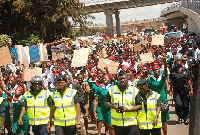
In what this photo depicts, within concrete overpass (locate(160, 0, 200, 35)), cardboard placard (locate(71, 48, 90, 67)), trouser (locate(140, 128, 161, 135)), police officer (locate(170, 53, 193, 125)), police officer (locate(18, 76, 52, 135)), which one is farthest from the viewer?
concrete overpass (locate(160, 0, 200, 35))

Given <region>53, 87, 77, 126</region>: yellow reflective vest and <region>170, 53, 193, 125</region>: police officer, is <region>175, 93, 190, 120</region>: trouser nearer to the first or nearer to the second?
<region>170, 53, 193, 125</region>: police officer

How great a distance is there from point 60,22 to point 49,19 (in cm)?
110

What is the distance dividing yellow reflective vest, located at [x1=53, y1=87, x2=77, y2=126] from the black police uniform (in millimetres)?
3534

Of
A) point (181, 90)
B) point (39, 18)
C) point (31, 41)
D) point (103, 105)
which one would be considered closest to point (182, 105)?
point (181, 90)

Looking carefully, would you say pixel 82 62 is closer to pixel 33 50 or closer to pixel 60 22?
pixel 33 50

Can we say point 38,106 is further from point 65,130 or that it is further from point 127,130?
point 127,130

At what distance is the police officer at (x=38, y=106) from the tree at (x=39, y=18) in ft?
82.1

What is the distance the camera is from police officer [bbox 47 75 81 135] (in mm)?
6840

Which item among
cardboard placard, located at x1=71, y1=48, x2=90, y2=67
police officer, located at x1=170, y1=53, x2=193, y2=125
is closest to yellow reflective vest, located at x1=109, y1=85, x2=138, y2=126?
police officer, located at x1=170, y1=53, x2=193, y2=125

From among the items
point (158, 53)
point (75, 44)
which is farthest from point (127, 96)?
point (75, 44)

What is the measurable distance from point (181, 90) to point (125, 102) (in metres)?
3.69

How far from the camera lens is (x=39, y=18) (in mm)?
33688

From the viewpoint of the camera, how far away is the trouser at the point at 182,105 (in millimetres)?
9625

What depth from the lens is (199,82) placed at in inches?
680
